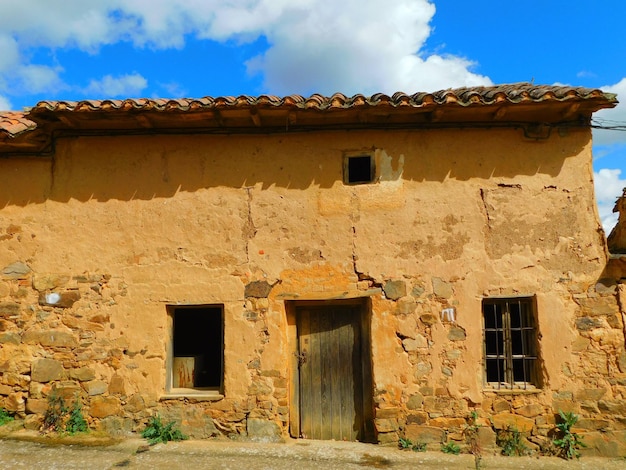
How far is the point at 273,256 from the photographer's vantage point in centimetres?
606

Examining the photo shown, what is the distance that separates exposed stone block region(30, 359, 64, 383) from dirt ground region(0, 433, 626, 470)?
66 cm

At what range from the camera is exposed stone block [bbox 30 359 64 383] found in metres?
5.98

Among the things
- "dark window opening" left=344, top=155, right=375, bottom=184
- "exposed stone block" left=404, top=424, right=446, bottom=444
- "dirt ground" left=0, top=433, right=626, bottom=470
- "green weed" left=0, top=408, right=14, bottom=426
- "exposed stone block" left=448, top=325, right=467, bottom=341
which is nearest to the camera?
"dirt ground" left=0, top=433, right=626, bottom=470

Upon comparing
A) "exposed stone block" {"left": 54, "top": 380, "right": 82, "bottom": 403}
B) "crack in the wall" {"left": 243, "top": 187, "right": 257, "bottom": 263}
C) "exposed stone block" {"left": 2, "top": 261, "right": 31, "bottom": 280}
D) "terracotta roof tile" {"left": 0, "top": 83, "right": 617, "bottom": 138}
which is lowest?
"exposed stone block" {"left": 54, "top": 380, "right": 82, "bottom": 403}

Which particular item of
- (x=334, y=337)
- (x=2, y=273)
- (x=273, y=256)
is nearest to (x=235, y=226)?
(x=273, y=256)

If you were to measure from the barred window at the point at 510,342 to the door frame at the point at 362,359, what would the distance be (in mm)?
1444

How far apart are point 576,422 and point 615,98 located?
12.5 feet

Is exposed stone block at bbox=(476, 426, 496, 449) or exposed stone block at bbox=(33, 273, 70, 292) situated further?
exposed stone block at bbox=(33, 273, 70, 292)

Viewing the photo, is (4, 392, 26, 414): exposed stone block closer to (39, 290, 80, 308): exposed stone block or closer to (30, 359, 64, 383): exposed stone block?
(30, 359, 64, 383): exposed stone block

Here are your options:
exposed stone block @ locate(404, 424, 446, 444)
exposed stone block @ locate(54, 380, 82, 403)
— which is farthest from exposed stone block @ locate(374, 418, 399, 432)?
exposed stone block @ locate(54, 380, 82, 403)

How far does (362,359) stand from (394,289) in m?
0.98

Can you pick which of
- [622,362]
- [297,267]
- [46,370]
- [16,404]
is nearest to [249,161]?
[297,267]

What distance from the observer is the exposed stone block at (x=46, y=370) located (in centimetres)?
598

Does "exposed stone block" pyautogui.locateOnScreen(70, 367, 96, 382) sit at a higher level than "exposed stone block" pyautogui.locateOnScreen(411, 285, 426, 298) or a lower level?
lower
